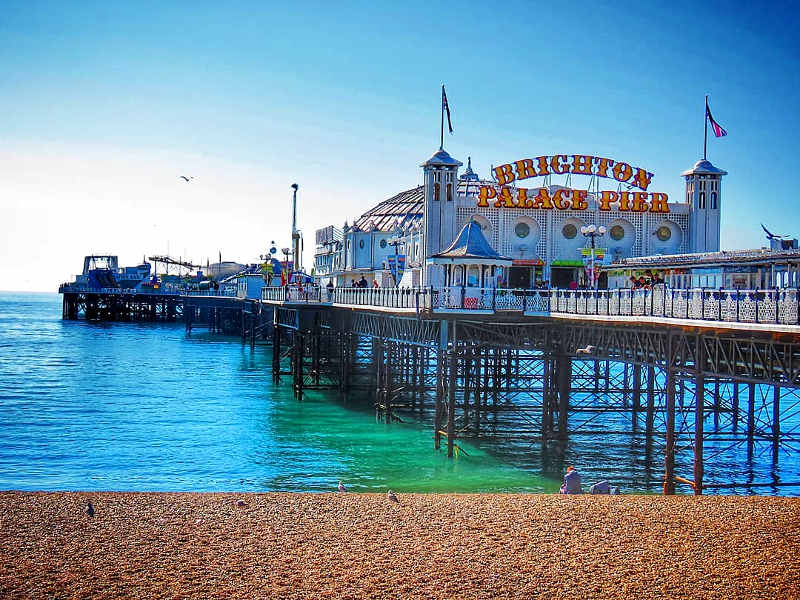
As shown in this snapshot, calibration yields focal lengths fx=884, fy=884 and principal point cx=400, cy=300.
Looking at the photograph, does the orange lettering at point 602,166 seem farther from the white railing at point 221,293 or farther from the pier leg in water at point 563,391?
the white railing at point 221,293

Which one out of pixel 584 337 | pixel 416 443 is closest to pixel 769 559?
pixel 584 337

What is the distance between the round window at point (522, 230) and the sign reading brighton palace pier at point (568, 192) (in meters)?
1.03

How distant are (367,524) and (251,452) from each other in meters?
14.4

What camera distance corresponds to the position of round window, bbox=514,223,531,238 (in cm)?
4278

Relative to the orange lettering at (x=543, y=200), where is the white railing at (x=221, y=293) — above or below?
below

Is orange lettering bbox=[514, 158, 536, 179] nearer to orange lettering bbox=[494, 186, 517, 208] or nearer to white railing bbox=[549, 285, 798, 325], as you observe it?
orange lettering bbox=[494, 186, 517, 208]

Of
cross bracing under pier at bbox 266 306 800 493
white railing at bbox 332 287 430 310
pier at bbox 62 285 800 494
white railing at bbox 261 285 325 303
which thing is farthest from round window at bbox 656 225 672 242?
white railing at bbox 261 285 325 303

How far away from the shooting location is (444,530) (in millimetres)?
16328

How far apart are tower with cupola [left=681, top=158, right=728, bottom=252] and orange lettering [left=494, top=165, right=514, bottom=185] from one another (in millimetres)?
8806

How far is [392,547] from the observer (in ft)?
49.8

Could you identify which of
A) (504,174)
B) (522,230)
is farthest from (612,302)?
(504,174)

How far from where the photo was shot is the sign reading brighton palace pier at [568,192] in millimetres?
42312

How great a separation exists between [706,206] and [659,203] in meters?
2.33

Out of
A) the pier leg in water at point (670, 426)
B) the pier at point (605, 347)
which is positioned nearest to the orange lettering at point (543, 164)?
the pier at point (605, 347)
